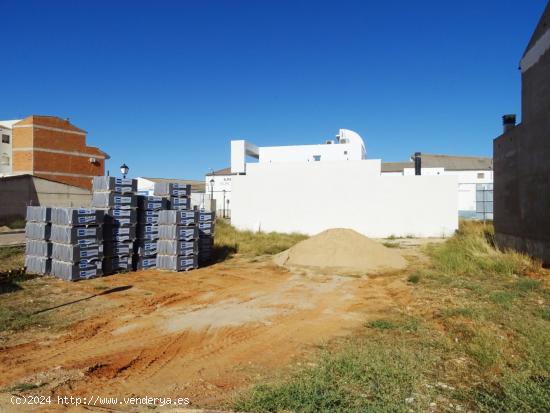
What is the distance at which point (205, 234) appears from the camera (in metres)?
14.6

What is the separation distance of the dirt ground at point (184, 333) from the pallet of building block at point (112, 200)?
7.00 feet

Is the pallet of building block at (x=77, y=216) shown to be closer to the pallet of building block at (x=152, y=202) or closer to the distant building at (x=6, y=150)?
the pallet of building block at (x=152, y=202)

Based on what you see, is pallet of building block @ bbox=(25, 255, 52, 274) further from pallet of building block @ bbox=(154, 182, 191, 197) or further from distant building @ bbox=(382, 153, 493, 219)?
distant building @ bbox=(382, 153, 493, 219)

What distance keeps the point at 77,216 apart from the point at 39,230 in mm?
1476

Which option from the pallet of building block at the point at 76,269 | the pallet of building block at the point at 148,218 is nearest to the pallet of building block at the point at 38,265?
the pallet of building block at the point at 76,269

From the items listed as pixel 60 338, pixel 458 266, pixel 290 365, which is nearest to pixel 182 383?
pixel 290 365

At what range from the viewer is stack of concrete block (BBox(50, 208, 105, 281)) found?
1063cm

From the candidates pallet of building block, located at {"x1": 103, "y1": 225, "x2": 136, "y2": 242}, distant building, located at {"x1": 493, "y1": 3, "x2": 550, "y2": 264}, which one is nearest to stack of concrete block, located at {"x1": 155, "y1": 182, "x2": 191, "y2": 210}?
pallet of building block, located at {"x1": 103, "y1": 225, "x2": 136, "y2": 242}

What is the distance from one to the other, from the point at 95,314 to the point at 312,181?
17.9 meters

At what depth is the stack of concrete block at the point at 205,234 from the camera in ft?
47.4

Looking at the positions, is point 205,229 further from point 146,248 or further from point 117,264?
point 117,264

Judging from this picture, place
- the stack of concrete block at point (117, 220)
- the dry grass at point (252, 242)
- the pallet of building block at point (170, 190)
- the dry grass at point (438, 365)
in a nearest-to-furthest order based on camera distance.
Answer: the dry grass at point (438, 365)
the stack of concrete block at point (117, 220)
the pallet of building block at point (170, 190)
the dry grass at point (252, 242)

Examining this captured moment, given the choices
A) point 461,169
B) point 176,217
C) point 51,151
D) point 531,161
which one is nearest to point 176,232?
point 176,217

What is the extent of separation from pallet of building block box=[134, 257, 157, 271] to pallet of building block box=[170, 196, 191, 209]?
1.91 meters
